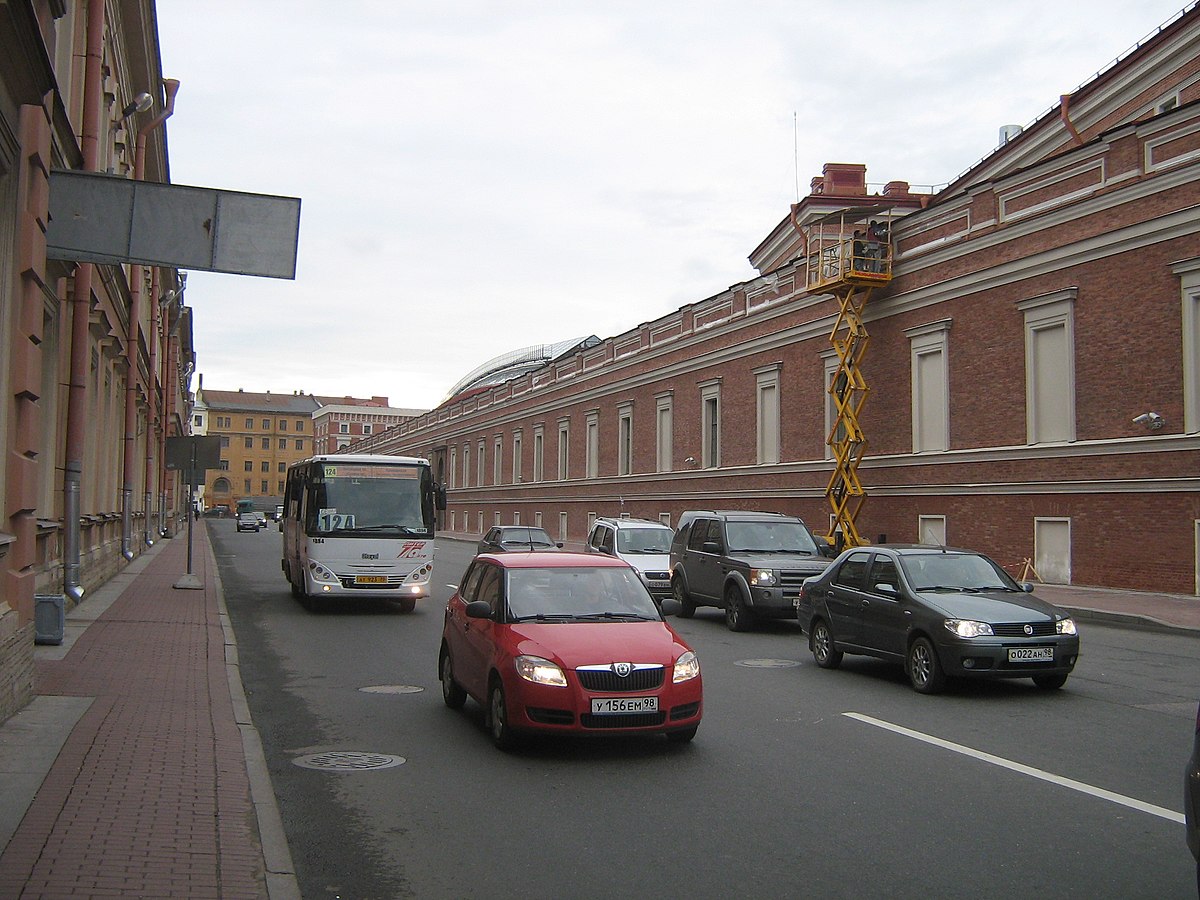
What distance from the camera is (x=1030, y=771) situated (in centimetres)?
773

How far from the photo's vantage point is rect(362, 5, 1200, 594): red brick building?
22.4 meters

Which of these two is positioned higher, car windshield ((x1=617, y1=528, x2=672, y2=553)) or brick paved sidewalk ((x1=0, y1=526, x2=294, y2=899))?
car windshield ((x1=617, y1=528, x2=672, y2=553))

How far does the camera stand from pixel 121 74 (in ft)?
77.7

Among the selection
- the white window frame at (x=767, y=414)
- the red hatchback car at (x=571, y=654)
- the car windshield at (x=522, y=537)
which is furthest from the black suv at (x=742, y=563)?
the white window frame at (x=767, y=414)

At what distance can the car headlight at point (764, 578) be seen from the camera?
16953mm

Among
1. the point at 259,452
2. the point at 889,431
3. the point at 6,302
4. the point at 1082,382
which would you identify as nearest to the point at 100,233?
the point at 6,302

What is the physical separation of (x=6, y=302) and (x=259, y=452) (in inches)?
5783

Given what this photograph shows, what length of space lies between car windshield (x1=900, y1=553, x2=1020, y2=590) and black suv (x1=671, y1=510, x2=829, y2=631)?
4.75m

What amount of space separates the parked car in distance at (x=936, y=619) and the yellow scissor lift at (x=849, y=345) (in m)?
18.4

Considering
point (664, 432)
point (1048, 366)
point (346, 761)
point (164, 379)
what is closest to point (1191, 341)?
point (1048, 366)

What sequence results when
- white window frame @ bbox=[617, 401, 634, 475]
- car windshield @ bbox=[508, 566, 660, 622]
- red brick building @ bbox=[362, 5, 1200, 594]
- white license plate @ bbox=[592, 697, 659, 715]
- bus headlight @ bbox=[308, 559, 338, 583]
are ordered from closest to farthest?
white license plate @ bbox=[592, 697, 659, 715]
car windshield @ bbox=[508, 566, 660, 622]
bus headlight @ bbox=[308, 559, 338, 583]
red brick building @ bbox=[362, 5, 1200, 594]
white window frame @ bbox=[617, 401, 634, 475]

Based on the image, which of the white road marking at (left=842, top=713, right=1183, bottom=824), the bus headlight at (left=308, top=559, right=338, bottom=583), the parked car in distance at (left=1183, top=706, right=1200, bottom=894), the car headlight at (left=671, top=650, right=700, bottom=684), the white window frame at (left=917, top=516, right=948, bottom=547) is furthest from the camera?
the white window frame at (left=917, top=516, right=948, bottom=547)

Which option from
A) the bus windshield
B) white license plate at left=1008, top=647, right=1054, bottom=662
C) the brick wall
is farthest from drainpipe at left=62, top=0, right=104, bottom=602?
white license plate at left=1008, top=647, right=1054, bottom=662

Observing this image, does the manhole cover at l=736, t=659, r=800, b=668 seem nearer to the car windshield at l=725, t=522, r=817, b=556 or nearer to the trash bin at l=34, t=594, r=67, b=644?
the car windshield at l=725, t=522, r=817, b=556
